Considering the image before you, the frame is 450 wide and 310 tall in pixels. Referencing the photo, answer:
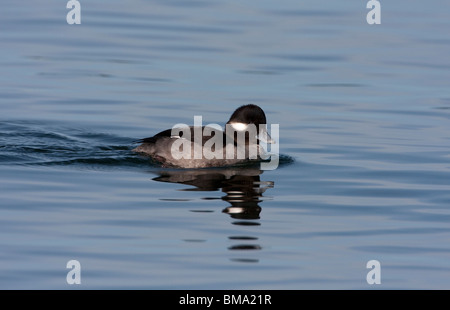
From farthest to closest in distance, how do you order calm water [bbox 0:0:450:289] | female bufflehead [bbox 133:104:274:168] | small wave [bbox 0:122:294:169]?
female bufflehead [bbox 133:104:274:168]
small wave [bbox 0:122:294:169]
calm water [bbox 0:0:450:289]

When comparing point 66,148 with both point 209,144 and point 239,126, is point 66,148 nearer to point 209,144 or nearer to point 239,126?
point 209,144

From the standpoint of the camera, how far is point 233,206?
11.4 metres

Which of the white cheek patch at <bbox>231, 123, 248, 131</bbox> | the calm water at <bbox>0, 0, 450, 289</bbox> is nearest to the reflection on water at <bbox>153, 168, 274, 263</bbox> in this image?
the calm water at <bbox>0, 0, 450, 289</bbox>

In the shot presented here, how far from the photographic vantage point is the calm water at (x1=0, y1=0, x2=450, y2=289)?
9.38 meters

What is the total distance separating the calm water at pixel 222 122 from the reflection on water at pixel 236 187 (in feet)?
0.14

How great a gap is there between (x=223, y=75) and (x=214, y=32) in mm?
4449

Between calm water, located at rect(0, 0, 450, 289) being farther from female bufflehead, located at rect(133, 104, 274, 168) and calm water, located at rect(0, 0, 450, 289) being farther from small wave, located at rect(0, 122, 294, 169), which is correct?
female bufflehead, located at rect(133, 104, 274, 168)

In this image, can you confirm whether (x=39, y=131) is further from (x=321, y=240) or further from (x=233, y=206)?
(x=321, y=240)

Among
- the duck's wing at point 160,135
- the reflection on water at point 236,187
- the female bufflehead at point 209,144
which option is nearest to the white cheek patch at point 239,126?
the female bufflehead at point 209,144

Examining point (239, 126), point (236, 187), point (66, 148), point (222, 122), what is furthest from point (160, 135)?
point (222, 122)

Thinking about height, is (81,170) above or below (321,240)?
above

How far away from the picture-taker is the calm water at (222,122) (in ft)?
30.8

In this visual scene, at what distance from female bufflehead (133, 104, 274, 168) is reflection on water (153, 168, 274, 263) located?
0.88ft

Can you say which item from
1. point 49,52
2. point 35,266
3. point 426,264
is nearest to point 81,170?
point 35,266
